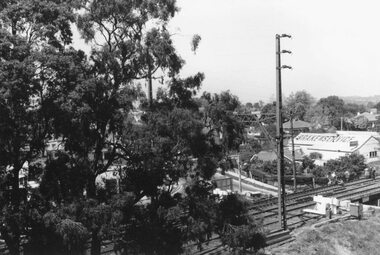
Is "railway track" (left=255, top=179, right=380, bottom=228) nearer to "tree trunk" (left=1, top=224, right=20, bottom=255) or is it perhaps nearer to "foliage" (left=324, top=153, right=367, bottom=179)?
"foliage" (left=324, top=153, right=367, bottom=179)

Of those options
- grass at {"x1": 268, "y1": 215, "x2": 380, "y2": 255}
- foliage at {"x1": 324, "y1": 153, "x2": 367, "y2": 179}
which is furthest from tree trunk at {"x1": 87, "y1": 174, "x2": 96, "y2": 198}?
foliage at {"x1": 324, "y1": 153, "x2": 367, "y2": 179}

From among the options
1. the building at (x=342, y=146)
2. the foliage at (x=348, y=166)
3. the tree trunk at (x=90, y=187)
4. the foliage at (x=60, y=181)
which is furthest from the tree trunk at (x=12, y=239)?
the building at (x=342, y=146)

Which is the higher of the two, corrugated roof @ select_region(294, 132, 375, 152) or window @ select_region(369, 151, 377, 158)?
corrugated roof @ select_region(294, 132, 375, 152)

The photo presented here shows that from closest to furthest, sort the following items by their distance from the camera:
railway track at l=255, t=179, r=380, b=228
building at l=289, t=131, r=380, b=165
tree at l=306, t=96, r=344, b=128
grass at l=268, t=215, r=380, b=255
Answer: grass at l=268, t=215, r=380, b=255, railway track at l=255, t=179, r=380, b=228, building at l=289, t=131, r=380, b=165, tree at l=306, t=96, r=344, b=128

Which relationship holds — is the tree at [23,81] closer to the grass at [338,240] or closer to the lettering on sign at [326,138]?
the grass at [338,240]

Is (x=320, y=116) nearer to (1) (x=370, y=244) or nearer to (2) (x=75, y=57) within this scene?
(1) (x=370, y=244)

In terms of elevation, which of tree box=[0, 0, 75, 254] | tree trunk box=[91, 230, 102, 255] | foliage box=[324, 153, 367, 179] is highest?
tree box=[0, 0, 75, 254]

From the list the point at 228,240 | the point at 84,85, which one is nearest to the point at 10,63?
the point at 84,85

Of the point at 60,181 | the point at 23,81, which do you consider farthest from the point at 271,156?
the point at 23,81
